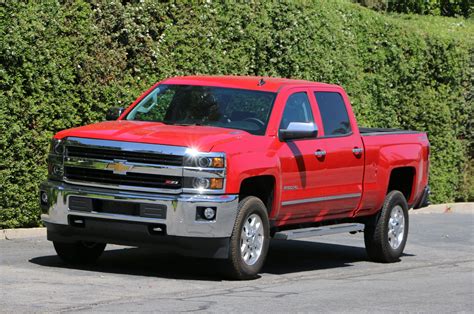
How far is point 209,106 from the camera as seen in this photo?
507 inches

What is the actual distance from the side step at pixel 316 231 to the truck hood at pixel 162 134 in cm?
115

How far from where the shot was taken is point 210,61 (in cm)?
1764

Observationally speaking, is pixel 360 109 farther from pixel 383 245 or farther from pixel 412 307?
pixel 412 307

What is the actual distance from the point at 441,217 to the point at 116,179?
1133 centimetres

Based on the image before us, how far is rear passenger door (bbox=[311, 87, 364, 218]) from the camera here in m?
13.2

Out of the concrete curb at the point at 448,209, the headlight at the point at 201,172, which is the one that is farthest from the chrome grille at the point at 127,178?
the concrete curb at the point at 448,209

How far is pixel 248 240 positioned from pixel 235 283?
18.3 inches

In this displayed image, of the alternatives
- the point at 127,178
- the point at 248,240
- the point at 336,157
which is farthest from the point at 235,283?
the point at 336,157

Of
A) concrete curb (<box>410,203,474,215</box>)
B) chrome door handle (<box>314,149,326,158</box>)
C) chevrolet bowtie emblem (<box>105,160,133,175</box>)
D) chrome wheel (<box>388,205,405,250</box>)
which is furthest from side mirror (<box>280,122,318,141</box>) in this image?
concrete curb (<box>410,203,474,215</box>)

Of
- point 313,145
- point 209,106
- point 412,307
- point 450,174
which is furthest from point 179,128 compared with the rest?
point 450,174

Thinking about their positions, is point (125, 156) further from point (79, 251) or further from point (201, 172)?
point (79, 251)

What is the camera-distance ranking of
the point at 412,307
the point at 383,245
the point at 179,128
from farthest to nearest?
the point at 383,245 → the point at 179,128 → the point at 412,307

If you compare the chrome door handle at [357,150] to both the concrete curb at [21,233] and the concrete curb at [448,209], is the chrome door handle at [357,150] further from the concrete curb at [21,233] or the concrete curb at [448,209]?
the concrete curb at [448,209]

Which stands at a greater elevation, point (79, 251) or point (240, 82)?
point (240, 82)
